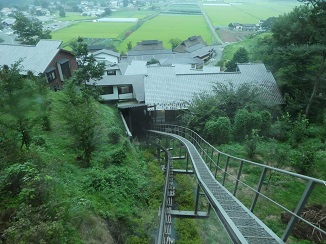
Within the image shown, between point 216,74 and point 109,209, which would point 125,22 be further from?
point 109,209

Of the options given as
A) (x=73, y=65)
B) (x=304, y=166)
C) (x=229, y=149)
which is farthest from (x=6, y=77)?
(x=73, y=65)

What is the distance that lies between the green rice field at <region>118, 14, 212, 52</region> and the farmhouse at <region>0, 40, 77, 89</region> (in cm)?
3238

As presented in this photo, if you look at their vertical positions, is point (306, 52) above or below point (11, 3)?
below

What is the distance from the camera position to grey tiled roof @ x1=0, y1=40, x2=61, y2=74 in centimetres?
2052

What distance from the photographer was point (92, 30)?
6994 cm

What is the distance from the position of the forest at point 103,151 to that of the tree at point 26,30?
55.8 feet

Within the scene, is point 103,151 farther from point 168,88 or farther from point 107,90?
point 107,90

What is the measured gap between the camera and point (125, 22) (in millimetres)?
82375

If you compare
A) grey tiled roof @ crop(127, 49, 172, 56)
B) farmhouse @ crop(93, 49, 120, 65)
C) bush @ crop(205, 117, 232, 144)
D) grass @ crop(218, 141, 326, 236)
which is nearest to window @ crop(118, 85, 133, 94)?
bush @ crop(205, 117, 232, 144)

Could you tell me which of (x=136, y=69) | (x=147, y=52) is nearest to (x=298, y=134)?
(x=136, y=69)

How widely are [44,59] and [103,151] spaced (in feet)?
47.4

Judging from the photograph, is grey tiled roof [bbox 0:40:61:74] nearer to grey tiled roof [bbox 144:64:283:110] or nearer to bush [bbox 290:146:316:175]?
grey tiled roof [bbox 144:64:283:110]

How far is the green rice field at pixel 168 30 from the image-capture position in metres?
62.7

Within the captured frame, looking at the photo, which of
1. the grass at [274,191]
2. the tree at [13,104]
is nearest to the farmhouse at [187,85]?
the grass at [274,191]
